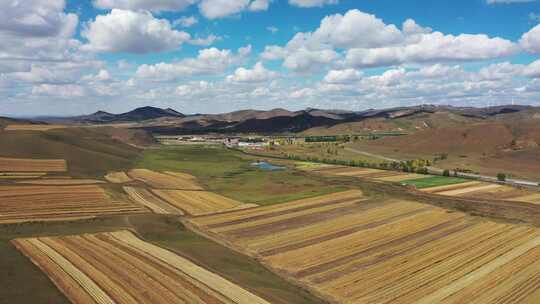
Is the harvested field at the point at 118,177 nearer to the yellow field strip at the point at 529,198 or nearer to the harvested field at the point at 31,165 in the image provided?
the harvested field at the point at 31,165

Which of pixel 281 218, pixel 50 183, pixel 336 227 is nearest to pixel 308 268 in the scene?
pixel 336 227

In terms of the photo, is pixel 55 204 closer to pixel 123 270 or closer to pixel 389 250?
pixel 123 270

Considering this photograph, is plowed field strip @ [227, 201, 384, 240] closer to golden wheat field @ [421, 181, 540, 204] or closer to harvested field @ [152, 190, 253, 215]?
harvested field @ [152, 190, 253, 215]

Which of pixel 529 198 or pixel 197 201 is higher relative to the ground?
pixel 197 201

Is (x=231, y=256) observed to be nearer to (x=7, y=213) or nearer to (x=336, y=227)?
(x=336, y=227)

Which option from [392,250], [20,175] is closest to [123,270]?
[392,250]

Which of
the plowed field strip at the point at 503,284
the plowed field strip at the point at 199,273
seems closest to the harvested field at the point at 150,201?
the plowed field strip at the point at 199,273
